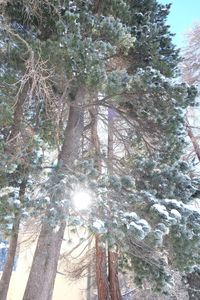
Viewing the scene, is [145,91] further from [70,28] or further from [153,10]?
[153,10]

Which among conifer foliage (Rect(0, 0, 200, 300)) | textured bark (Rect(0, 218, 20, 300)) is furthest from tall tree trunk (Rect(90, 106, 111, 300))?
textured bark (Rect(0, 218, 20, 300))

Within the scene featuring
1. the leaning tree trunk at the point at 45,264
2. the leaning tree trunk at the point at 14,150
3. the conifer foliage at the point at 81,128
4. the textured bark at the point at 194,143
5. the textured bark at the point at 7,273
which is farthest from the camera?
the textured bark at the point at 194,143

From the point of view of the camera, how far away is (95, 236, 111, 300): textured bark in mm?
8016

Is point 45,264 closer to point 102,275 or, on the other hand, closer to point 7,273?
point 7,273

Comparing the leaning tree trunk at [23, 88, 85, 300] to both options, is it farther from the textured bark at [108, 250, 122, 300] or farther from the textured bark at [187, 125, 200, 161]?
the textured bark at [187, 125, 200, 161]

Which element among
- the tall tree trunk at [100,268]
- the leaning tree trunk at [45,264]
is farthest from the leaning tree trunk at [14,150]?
the tall tree trunk at [100,268]

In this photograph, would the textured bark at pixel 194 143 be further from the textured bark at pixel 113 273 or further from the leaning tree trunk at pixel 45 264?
the leaning tree trunk at pixel 45 264

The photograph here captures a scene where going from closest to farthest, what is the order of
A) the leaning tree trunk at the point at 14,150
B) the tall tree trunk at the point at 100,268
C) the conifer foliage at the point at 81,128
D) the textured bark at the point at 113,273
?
the conifer foliage at the point at 81,128 → the leaning tree trunk at the point at 14,150 → the tall tree trunk at the point at 100,268 → the textured bark at the point at 113,273

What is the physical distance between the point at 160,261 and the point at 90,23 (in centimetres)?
466

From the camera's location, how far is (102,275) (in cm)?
818

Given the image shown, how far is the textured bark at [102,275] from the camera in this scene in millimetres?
8016

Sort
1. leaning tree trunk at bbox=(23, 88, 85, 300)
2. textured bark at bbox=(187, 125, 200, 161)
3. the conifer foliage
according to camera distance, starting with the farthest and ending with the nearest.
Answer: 1. textured bark at bbox=(187, 125, 200, 161)
2. leaning tree trunk at bbox=(23, 88, 85, 300)
3. the conifer foliage

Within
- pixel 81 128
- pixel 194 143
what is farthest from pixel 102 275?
pixel 194 143

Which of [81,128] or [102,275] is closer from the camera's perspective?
[81,128]
